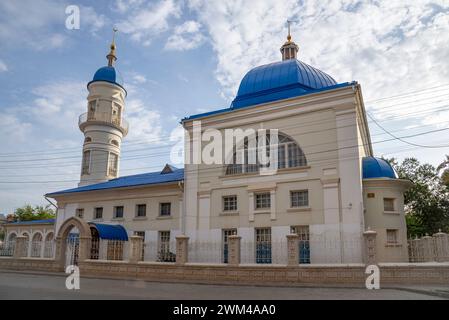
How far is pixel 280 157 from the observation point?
20094 millimetres

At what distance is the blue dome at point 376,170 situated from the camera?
61.6ft

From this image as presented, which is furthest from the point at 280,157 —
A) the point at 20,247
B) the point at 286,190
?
the point at 20,247

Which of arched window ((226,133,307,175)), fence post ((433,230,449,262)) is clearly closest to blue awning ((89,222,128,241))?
arched window ((226,133,307,175))

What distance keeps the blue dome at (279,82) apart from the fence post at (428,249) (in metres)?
9.44

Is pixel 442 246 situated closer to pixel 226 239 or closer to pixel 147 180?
pixel 226 239

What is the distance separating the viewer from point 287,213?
744 inches

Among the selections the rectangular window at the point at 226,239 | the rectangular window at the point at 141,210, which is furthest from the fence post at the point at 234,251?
the rectangular window at the point at 141,210

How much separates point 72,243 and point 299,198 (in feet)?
45.0

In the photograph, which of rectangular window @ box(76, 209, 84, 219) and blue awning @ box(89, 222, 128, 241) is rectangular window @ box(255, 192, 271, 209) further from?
rectangular window @ box(76, 209, 84, 219)

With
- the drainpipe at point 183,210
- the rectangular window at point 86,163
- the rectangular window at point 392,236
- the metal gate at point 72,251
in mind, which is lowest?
the metal gate at point 72,251

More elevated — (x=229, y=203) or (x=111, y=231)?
(x=229, y=203)

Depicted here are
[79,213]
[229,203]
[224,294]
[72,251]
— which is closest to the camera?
[224,294]

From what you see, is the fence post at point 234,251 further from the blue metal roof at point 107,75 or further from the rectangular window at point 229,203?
the blue metal roof at point 107,75
